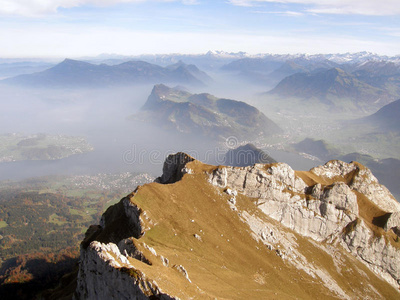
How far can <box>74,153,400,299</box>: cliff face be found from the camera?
55125mm

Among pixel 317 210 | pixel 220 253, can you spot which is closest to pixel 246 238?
pixel 220 253

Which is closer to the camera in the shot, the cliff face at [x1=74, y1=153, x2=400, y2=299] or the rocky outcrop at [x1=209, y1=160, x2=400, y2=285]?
the cliff face at [x1=74, y1=153, x2=400, y2=299]

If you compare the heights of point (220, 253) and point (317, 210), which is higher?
point (220, 253)

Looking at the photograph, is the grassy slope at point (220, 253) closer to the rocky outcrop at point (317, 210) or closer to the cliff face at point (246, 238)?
the cliff face at point (246, 238)

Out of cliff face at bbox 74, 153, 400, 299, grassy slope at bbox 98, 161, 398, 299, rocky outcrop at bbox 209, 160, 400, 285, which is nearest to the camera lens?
cliff face at bbox 74, 153, 400, 299

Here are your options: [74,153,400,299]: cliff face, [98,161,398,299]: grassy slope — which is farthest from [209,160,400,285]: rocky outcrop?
[98,161,398,299]: grassy slope

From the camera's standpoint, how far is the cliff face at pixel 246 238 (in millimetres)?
55125

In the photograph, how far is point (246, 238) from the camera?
86438mm

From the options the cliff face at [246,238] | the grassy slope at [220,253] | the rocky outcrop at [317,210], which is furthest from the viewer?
the rocky outcrop at [317,210]

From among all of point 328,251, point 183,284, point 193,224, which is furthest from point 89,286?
point 328,251

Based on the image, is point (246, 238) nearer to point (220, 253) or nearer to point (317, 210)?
point (220, 253)

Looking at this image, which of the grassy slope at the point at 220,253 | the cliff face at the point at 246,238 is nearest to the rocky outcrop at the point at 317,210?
the cliff face at the point at 246,238

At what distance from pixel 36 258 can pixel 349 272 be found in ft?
609

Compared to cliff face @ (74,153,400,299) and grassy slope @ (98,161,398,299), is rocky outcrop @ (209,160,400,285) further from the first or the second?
grassy slope @ (98,161,398,299)
